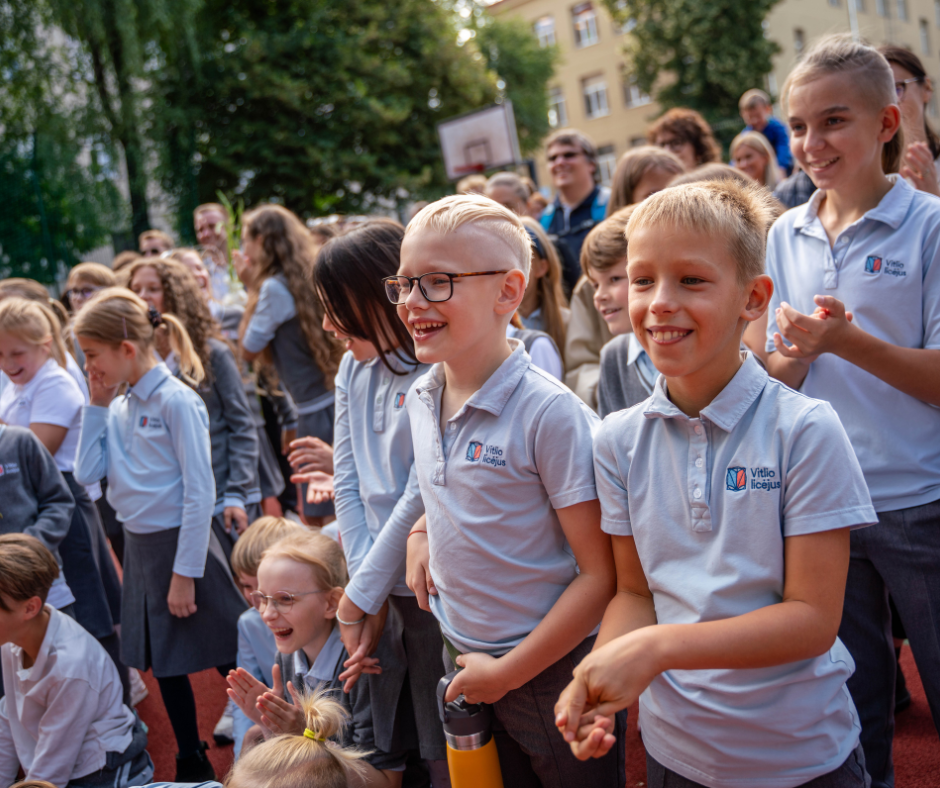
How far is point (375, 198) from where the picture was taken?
67.4 feet

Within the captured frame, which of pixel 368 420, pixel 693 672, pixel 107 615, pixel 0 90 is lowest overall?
pixel 107 615

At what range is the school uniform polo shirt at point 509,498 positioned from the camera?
61.5 inches

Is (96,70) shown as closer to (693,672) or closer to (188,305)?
(188,305)

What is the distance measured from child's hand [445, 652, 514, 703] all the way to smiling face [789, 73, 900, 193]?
1450 mm

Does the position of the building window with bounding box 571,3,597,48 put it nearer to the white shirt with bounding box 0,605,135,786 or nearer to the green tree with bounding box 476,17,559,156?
the green tree with bounding box 476,17,559,156

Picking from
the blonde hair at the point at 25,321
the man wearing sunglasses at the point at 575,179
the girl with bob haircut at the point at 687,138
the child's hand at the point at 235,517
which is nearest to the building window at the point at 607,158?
the girl with bob haircut at the point at 687,138

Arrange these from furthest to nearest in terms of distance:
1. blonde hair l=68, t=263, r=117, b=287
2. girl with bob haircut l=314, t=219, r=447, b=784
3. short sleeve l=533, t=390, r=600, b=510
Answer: blonde hair l=68, t=263, r=117, b=287
girl with bob haircut l=314, t=219, r=447, b=784
short sleeve l=533, t=390, r=600, b=510

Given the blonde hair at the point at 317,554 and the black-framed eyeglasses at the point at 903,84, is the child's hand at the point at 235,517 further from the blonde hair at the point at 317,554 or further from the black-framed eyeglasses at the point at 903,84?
the black-framed eyeglasses at the point at 903,84

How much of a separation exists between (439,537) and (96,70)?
56.7 ft

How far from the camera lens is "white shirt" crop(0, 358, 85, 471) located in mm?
3682

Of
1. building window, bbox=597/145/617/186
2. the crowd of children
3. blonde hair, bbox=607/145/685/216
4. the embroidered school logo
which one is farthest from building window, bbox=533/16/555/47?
the embroidered school logo

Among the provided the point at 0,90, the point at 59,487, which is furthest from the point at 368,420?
the point at 0,90

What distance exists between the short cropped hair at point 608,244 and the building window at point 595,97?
113 feet

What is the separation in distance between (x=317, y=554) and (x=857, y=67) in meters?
2.10
